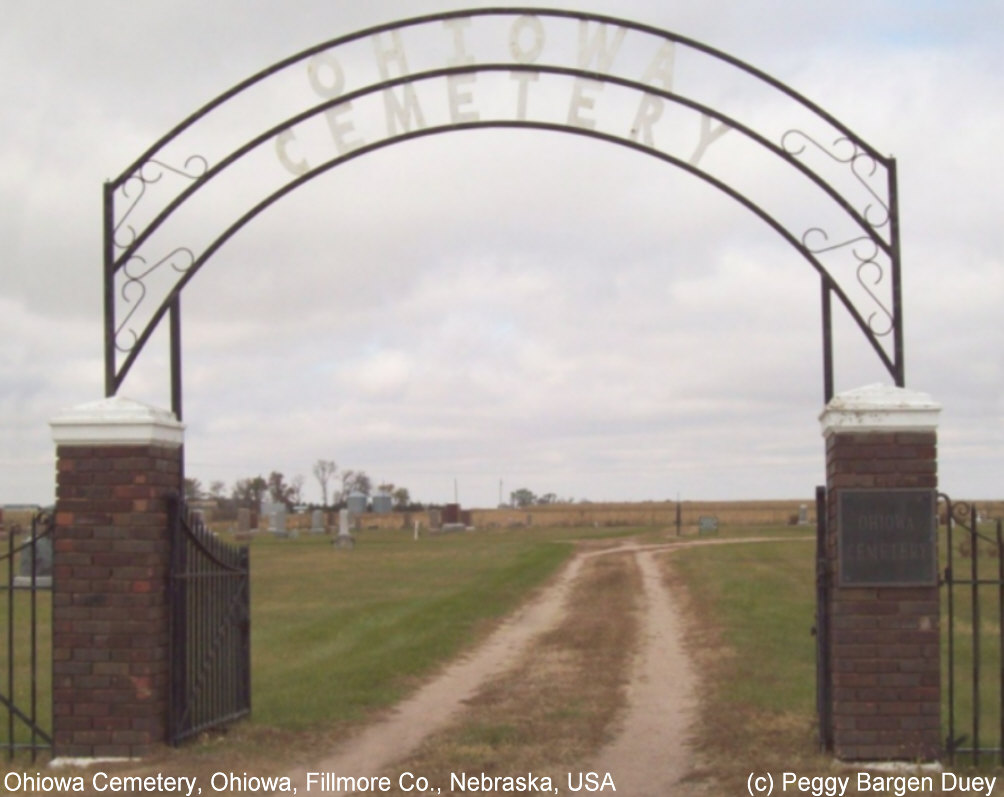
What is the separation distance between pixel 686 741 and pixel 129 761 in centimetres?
403

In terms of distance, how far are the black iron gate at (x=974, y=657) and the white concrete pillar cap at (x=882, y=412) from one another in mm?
569

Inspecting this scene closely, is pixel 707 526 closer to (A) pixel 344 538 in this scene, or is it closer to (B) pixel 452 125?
(A) pixel 344 538

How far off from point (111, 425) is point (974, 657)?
5.77 meters

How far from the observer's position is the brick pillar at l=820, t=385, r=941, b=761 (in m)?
8.40

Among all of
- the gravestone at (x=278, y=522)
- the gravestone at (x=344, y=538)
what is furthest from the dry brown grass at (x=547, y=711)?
the gravestone at (x=278, y=522)

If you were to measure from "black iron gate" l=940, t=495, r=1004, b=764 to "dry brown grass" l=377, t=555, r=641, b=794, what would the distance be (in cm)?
261

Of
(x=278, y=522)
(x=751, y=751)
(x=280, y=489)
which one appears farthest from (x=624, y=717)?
(x=280, y=489)

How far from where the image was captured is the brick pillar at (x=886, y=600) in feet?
27.6

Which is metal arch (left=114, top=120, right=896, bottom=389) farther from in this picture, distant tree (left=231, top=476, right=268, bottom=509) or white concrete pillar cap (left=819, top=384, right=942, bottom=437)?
distant tree (left=231, top=476, right=268, bottom=509)

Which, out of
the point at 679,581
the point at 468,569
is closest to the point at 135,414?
the point at 679,581

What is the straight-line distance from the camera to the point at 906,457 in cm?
848

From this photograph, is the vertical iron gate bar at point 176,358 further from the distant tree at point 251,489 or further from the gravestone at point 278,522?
the distant tree at point 251,489

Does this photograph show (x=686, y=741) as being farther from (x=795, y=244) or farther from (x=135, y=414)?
(x=135, y=414)

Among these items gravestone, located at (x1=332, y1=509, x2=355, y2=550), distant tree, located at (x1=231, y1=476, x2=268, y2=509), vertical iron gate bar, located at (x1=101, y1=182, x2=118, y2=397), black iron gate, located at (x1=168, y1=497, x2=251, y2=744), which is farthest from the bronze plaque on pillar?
distant tree, located at (x1=231, y1=476, x2=268, y2=509)
